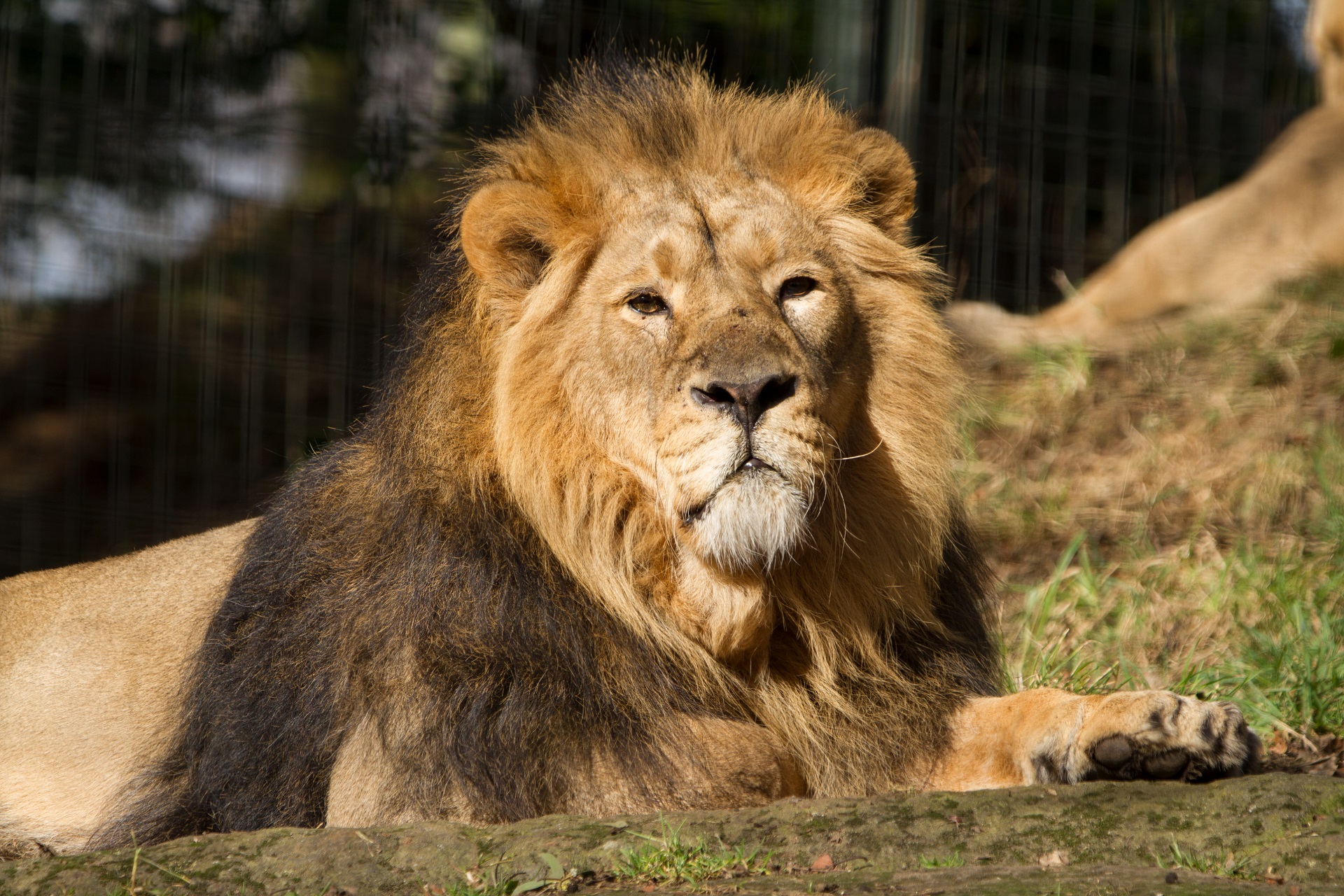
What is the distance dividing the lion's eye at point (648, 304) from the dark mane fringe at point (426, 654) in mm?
358

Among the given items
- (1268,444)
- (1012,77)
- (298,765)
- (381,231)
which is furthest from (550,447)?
(1012,77)

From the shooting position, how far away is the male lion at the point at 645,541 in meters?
2.76

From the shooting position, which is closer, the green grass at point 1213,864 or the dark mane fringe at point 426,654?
the green grass at point 1213,864

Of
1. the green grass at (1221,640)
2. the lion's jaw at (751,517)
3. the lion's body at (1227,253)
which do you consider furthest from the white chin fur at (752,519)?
the lion's body at (1227,253)

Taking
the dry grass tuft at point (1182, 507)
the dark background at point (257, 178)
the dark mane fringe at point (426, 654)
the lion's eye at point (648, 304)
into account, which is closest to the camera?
the dark mane fringe at point (426, 654)

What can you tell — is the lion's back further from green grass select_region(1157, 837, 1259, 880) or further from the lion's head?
green grass select_region(1157, 837, 1259, 880)

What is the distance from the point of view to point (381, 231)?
24.4ft

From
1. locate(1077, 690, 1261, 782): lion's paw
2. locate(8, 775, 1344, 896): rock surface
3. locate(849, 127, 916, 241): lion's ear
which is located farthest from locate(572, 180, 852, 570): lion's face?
locate(1077, 690, 1261, 782): lion's paw

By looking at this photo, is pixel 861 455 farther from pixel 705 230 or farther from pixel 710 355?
pixel 705 230

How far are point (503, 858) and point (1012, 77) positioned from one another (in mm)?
6648

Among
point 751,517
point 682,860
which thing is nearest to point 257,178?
point 751,517

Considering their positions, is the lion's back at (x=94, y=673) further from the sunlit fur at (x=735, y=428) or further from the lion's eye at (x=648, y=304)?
the lion's eye at (x=648, y=304)

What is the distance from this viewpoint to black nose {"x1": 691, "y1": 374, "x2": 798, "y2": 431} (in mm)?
2662

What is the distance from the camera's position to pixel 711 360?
2717 millimetres
